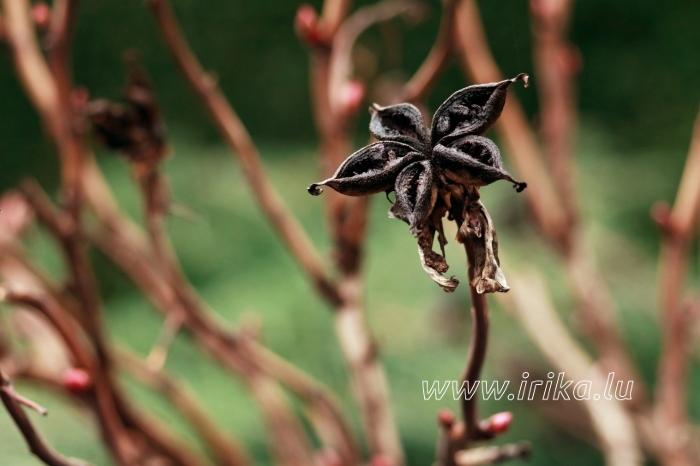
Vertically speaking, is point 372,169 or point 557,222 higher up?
point 557,222

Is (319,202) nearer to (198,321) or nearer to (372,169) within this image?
(198,321)

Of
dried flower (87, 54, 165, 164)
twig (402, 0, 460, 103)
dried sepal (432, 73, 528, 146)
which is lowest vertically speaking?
dried sepal (432, 73, 528, 146)

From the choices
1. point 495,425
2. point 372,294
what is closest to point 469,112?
point 495,425

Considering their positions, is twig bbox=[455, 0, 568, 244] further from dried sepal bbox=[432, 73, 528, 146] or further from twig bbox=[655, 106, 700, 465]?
dried sepal bbox=[432, 73, 528, 146]

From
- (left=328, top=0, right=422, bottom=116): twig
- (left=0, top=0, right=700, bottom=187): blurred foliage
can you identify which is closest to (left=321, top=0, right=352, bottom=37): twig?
(left=328, top=0, right=422, bottom=116): twig

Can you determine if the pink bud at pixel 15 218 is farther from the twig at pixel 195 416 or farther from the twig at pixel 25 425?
the twig at pixel 25 425

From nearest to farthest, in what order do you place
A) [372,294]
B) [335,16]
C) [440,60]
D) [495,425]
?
1. [495,425]
2. [440,60]
3. [335,16]
4. [372,294]
